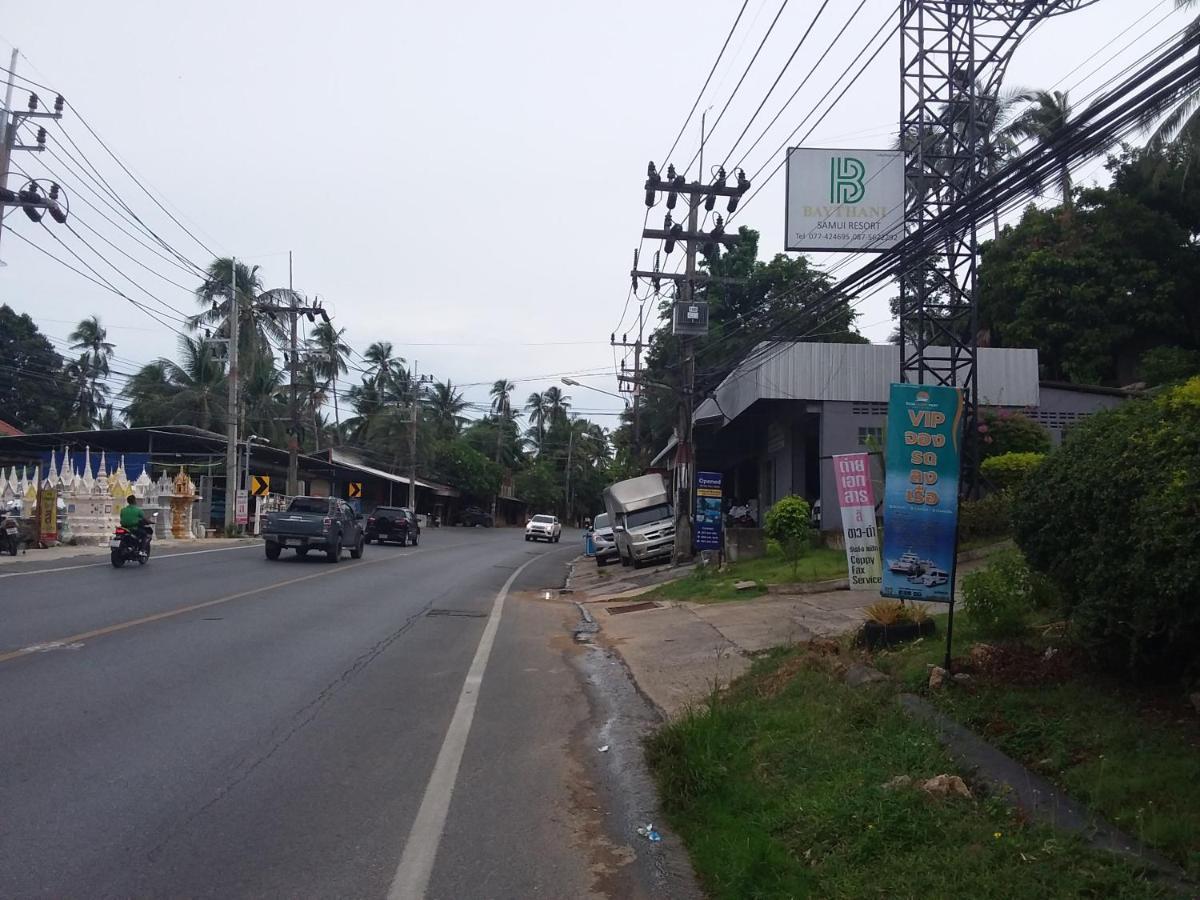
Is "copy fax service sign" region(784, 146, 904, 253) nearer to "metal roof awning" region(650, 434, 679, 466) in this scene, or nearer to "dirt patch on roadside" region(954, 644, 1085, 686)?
"dirt patch on roadside" region(954, 644, 1085, 686)

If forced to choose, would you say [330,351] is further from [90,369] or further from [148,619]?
[148,619]

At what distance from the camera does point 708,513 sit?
86.8 ft

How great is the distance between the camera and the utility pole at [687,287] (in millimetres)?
27078

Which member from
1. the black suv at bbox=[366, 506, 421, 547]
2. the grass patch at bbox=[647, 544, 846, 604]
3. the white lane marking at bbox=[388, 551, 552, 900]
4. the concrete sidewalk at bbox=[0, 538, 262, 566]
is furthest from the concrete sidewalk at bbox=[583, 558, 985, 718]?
the black suv at bbox=[366, 506, 421, 547]

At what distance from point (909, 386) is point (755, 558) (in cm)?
1613

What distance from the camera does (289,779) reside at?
737cm

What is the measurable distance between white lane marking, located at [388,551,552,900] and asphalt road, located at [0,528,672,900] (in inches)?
0.8

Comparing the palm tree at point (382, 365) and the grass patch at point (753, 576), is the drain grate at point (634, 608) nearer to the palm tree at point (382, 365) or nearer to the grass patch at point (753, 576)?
the grass patch at point (753, 576)

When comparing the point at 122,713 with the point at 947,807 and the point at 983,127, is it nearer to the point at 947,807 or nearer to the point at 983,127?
the point at 947,807

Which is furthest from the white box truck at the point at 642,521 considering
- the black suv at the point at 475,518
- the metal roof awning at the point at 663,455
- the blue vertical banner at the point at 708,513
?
the black suv at the point at 475,518

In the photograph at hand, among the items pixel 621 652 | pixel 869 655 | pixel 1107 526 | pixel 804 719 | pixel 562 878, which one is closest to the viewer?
pixel 562 878

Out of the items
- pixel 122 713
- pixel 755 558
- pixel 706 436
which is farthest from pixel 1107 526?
pixel 706 436

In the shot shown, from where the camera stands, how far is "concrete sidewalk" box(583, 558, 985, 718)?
11.8m

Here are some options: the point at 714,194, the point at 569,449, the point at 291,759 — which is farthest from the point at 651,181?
the point at 569,449
